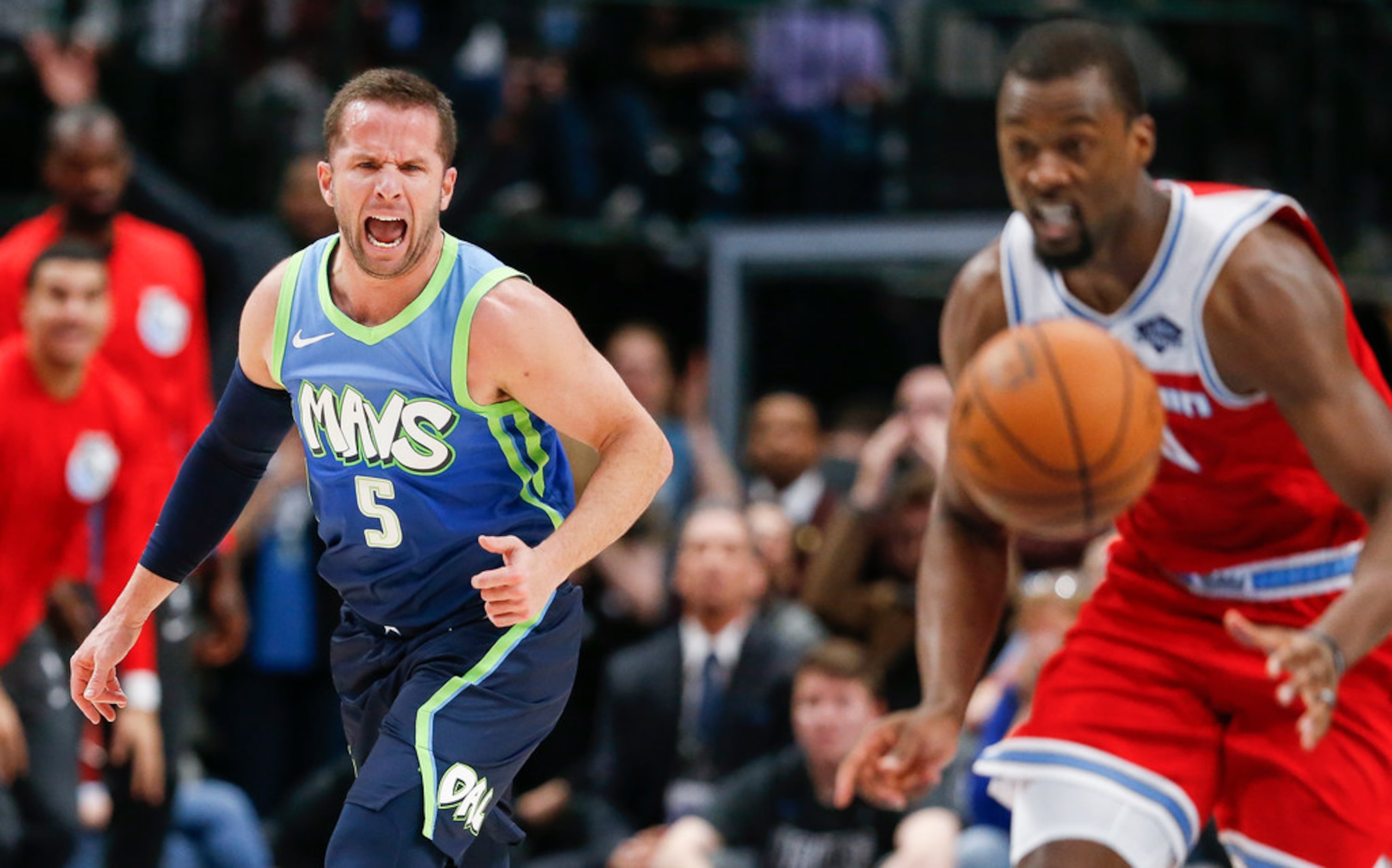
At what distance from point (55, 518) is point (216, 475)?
2.69m

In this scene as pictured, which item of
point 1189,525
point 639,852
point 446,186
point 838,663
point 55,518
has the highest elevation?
point 446,186

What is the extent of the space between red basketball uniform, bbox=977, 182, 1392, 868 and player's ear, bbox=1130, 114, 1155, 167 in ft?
0.34

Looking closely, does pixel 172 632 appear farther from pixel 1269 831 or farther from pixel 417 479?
pixel 1269 831

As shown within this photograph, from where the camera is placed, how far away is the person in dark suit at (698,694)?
7.55 m

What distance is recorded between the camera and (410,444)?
3.92 m

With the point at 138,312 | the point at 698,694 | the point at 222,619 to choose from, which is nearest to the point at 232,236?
the point at 138,312

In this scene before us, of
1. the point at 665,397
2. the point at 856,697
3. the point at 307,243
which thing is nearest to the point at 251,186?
the point at 307,243

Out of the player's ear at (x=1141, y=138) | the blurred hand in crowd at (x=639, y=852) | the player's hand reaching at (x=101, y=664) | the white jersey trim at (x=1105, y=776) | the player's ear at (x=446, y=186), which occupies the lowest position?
the blurred hand in crowd at (x=639, y=852)

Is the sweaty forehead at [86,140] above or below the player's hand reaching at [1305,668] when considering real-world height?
above

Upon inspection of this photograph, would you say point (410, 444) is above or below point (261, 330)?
below

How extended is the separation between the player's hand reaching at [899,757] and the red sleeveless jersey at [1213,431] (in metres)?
0.66

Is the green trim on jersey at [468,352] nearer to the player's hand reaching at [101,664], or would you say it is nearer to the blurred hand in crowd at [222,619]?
the player's hand reaching at [101,664]

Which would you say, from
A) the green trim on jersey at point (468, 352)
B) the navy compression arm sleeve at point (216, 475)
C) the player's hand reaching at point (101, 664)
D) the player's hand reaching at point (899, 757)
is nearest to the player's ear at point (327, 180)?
the green trim on jersey at point (468, 352)

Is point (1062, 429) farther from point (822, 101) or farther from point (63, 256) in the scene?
point (822, 101)
